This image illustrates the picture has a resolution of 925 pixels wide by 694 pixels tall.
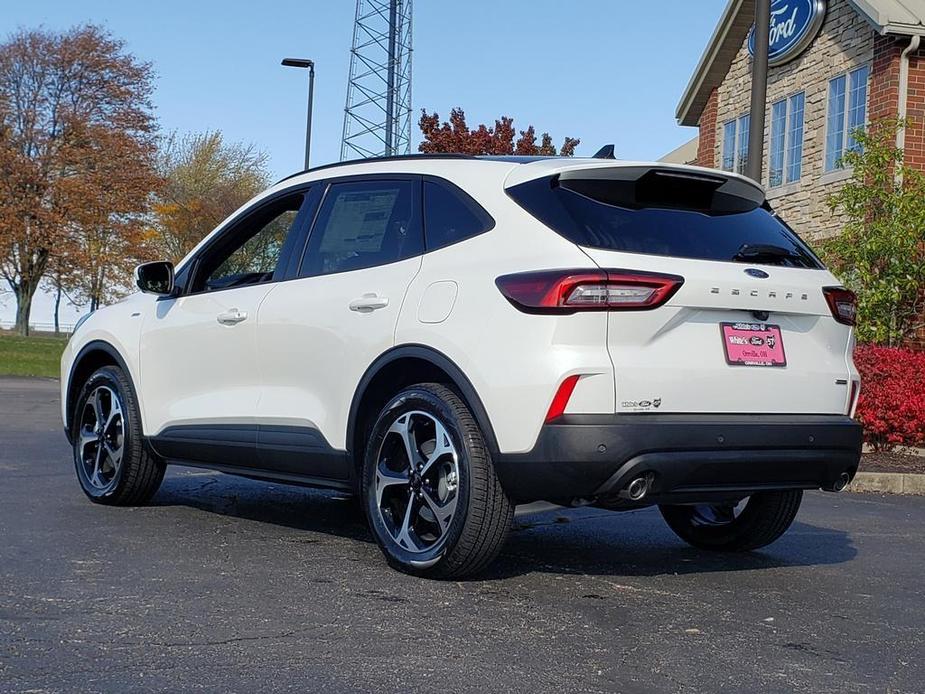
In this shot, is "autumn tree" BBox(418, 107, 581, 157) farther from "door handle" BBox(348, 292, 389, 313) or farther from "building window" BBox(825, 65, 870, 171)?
"door handle" BBox(348, 292, 389, 313)

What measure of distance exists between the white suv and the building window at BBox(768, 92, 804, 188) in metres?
16.7

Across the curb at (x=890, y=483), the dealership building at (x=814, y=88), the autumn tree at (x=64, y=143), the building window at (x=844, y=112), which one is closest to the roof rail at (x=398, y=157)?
the curb at (x=890, y=483)

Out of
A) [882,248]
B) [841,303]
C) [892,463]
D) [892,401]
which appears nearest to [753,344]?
[841,303]

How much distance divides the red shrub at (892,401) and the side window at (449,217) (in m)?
7.12

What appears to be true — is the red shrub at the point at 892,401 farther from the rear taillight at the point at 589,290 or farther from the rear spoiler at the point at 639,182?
the rear taillight at the point at 589,290

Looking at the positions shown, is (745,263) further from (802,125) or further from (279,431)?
(802,125)

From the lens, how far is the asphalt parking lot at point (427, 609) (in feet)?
12.8

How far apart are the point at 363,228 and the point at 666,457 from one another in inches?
77.1

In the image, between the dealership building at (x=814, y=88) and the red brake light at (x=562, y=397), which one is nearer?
the red brake light at (x=562, y=397)

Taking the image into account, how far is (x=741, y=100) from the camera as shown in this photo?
2453 cm

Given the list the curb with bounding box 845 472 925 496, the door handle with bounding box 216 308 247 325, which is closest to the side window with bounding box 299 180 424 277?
the door handle with bounding box 216 308 247 325

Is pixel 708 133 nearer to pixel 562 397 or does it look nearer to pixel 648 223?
pixel 648 223

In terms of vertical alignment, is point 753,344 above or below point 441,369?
above

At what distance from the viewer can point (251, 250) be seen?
6945mm
